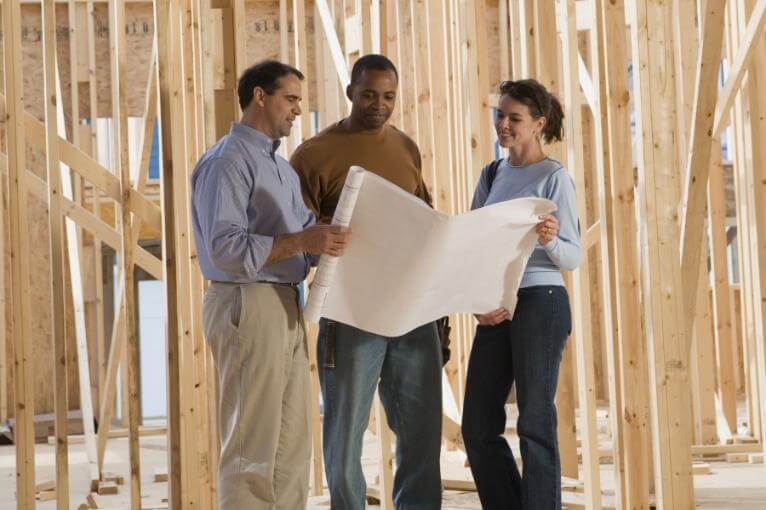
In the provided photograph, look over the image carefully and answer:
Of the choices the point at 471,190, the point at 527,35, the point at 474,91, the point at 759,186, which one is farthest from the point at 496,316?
the point at 759,186

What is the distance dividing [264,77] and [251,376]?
825 millimetres

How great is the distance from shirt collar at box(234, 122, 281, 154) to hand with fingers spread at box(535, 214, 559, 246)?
0.78m

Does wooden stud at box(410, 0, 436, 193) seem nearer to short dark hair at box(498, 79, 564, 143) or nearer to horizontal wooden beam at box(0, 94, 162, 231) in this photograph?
horizontal wooden beam at box(0, 94, 162, 231)

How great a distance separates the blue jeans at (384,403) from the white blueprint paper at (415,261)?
119 millimetres

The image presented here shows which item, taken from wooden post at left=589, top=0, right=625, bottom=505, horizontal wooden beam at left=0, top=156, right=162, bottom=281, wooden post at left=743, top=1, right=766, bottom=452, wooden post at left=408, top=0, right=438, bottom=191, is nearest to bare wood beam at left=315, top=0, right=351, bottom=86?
wooden post at left=408, top=0, right=438, bottom=191

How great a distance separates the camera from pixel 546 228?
9.77ft

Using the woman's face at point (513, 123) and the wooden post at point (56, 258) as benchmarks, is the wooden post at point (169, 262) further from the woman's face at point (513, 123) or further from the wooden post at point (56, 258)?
the woman's face at point (513, 123)

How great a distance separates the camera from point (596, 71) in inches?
145

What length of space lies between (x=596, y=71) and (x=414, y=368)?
1298 millimetres

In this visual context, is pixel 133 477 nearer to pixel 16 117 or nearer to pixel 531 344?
pixel 16 117

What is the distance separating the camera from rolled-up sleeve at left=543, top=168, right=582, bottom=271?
3.07m

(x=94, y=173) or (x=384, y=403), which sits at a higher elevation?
(x=94, y=173)

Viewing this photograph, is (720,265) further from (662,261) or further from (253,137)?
Result: (253,137)

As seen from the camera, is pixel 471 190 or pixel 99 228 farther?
pixel 99 228
